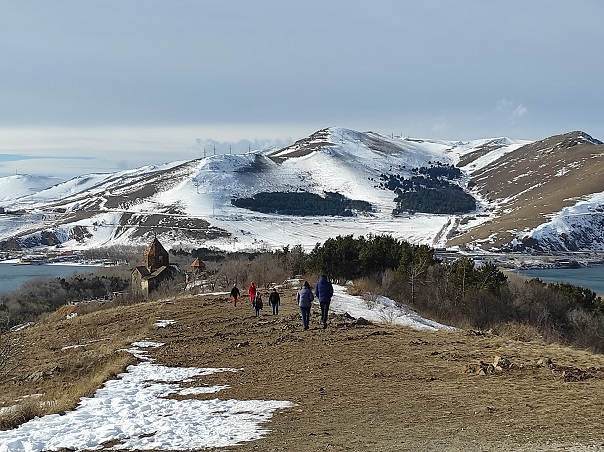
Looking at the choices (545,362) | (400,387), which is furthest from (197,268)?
(400,387)

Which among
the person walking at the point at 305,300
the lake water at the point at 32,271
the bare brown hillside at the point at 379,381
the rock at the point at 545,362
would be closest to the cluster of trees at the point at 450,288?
the person walking at the point at 305,300

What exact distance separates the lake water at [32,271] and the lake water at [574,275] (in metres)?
82.6

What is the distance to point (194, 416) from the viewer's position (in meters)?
11.0

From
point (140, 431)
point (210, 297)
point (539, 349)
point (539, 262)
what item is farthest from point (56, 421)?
point (539, 262)

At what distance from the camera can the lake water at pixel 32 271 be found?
402 feet

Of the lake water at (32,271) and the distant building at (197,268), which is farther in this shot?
the lake water at (32,271)

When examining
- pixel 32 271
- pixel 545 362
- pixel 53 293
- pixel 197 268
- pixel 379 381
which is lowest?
pixel 32 271

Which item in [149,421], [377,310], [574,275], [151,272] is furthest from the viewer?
[574,275]

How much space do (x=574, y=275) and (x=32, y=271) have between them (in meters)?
109

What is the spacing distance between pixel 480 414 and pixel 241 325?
13999 mm

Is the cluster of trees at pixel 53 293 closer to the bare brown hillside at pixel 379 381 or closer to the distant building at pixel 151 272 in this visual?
the distant building at pixel 151 272

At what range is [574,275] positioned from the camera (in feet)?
387

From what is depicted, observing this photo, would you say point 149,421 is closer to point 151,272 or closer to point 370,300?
point 370,300

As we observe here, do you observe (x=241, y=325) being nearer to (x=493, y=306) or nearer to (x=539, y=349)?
(x=539, y=349)
